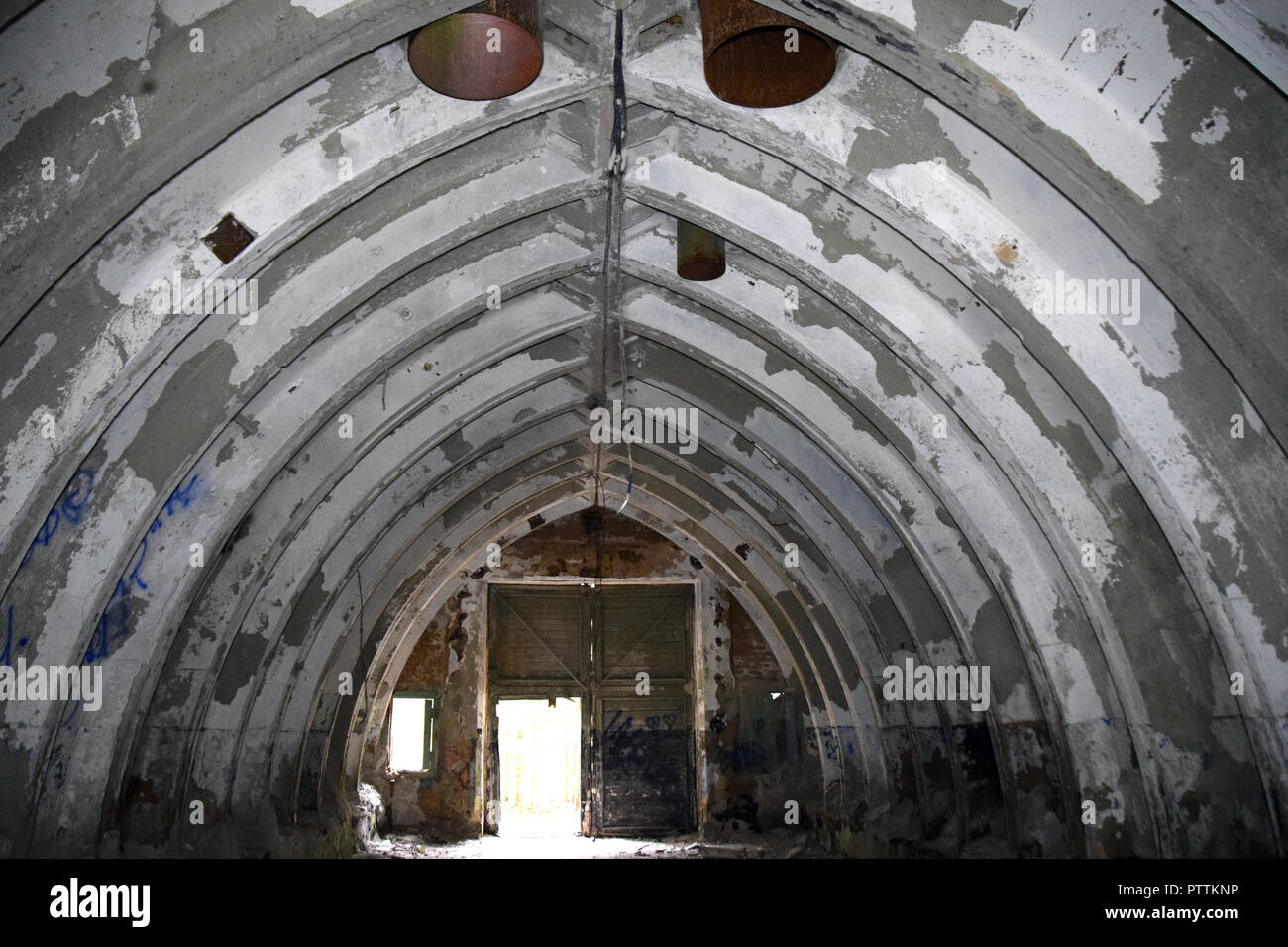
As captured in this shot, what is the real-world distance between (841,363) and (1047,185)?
2.40 m

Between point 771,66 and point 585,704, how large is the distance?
38.4ft

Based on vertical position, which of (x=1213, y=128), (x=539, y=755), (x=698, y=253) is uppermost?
(x=698, y=253)

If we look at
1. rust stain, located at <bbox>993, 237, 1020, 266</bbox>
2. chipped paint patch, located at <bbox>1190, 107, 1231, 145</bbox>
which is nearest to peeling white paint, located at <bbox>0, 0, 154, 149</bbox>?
rust stain, located at <bbox>993, 237, 1020, 266</bbox>

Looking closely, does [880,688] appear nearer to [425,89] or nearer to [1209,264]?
[1209,264]

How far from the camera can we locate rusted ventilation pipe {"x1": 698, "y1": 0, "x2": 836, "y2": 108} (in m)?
5.00

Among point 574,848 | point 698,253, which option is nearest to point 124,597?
point 698,253

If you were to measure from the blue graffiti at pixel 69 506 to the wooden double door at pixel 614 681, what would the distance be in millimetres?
9837

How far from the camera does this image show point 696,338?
8.10 meters

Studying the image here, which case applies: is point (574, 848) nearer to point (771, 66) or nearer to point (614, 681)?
point (614, 681)

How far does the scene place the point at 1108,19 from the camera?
13.4 feet

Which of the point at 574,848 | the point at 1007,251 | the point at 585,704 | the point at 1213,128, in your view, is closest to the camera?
the point at 1213,128

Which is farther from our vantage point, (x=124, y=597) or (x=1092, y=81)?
(x=124, y=597)

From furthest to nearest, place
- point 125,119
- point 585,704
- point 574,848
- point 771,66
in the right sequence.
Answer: point 585,704, point 574,848, point 771,66, point 125,119
